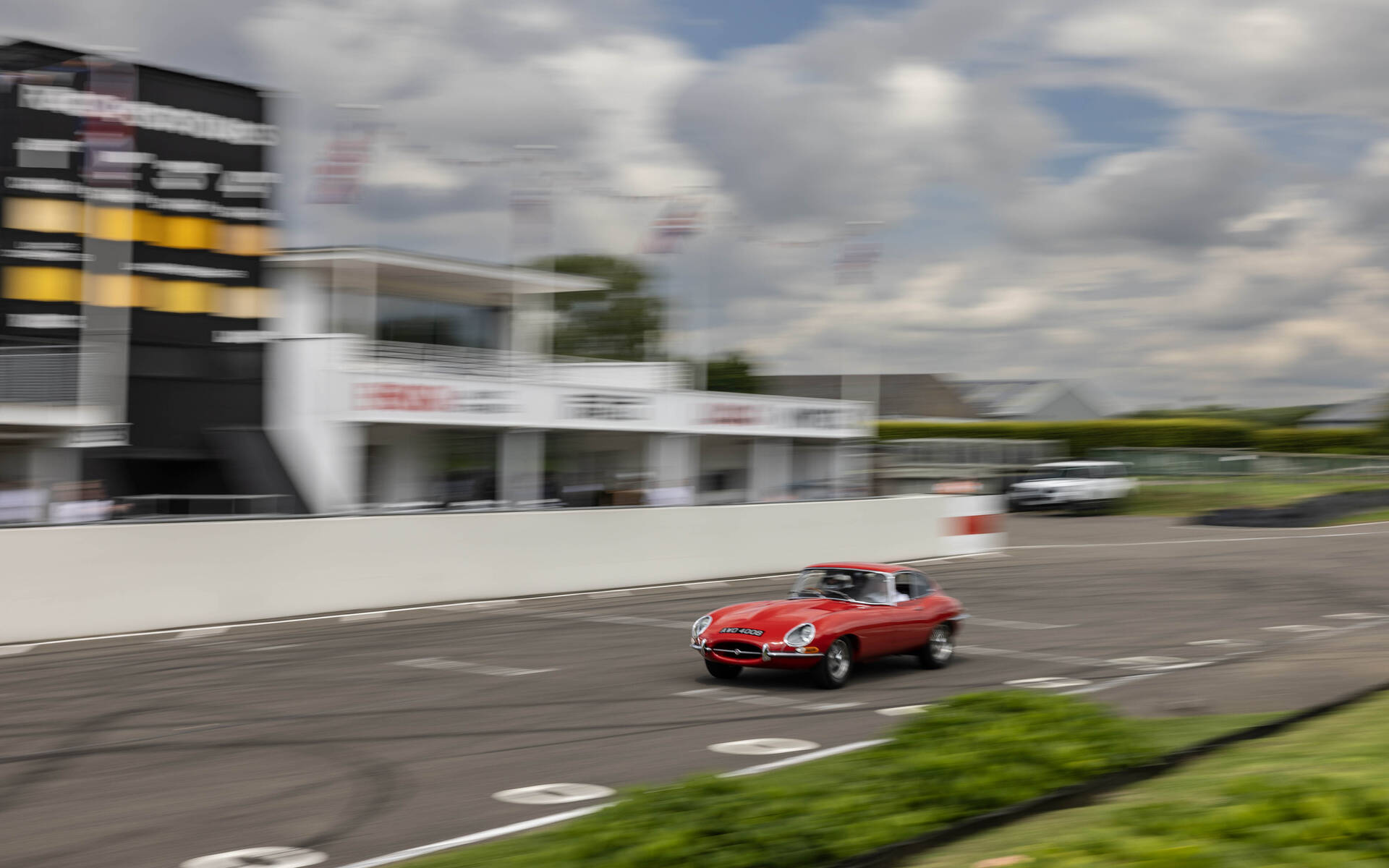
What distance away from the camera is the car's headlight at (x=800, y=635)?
12.5 meters

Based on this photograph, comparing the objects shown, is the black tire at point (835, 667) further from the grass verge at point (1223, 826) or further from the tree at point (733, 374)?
the tree at point (733, 374)

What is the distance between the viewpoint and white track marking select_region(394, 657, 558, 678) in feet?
44.8

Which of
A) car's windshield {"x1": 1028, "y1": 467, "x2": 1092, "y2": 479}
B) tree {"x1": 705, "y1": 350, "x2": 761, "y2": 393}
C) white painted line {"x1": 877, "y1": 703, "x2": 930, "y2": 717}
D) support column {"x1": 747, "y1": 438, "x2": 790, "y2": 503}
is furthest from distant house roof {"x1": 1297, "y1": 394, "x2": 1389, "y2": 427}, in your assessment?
white painted line {"x1": 877, "y1": 703, "x2": 930, "y2": 717}

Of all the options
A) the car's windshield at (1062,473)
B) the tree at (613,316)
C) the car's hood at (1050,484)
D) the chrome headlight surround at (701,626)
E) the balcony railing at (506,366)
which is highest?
the tree at (613,316)

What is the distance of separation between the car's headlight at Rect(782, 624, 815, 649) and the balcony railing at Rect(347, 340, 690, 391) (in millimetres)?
18466

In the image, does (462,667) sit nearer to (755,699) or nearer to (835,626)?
(755,699)

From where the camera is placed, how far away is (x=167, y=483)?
2831cm

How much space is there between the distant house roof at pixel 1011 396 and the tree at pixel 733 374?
67.3 ft

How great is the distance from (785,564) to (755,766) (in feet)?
60.5

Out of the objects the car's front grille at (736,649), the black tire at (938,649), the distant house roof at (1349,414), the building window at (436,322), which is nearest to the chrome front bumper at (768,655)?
the car's front grille at (736,649)

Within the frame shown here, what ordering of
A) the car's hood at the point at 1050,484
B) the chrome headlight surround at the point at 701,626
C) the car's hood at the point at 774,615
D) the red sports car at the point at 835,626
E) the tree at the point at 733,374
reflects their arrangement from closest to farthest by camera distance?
the red sports car at the point at 835,626 < the car's hood at the point at 774,615 < the chrome headlight surround at the point at 701,626 < the car's hood at the point at 1050,484 < the tree at the point at 733,374

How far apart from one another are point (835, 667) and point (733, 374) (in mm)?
75365

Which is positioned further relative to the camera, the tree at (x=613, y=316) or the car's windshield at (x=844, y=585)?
the tree at (x=613, y=316)

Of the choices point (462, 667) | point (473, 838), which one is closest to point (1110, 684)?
point (462, 667)
